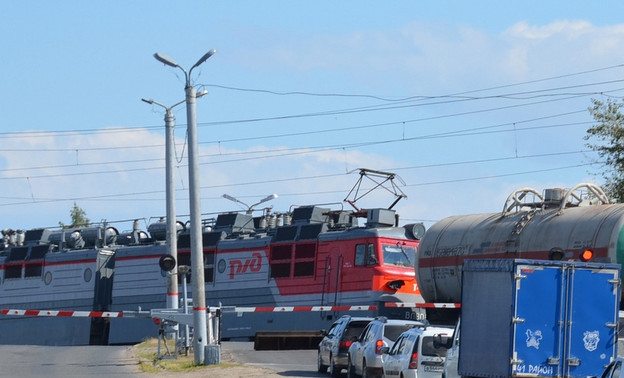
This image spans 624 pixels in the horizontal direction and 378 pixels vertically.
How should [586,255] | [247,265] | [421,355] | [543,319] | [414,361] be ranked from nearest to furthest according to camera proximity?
[543,319] < [421,355] < [414,361] < [586,255] < [247,265]

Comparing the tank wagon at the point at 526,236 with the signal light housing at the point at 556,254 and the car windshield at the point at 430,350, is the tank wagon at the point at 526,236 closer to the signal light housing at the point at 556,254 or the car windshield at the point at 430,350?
the signal light housing at the point at 556,254

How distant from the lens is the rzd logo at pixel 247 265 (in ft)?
133

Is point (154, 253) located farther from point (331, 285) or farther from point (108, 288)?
point (331, 285)

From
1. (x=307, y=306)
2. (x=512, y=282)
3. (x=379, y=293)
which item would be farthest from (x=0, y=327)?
(x=512, y=282)

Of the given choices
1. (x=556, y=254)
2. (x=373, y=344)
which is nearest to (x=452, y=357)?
(x=373, y=344)

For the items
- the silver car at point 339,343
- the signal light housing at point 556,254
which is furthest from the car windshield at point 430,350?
the silver car at point 339,343

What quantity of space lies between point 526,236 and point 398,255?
1162 cm

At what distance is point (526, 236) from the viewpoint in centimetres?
2598

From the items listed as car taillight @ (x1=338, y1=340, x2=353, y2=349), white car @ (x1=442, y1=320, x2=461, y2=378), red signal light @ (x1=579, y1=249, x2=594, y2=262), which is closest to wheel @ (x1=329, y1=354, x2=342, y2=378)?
car taillight @ (x1=338, y1=340, x2=353, y2=349)

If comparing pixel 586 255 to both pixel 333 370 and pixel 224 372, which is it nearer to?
pixel 333 370

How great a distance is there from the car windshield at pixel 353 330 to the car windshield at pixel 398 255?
10043mm

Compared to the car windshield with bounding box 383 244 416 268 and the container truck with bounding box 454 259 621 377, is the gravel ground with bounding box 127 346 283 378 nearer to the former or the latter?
the container truck with bounding box 454 259 621 377

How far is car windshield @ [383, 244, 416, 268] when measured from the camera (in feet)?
121

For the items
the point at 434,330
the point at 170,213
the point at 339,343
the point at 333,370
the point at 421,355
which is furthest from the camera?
the point at 170,213
